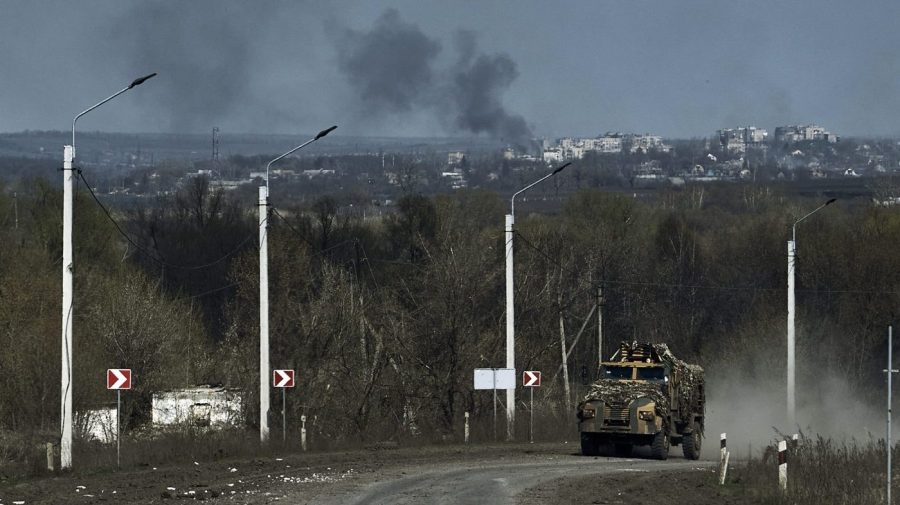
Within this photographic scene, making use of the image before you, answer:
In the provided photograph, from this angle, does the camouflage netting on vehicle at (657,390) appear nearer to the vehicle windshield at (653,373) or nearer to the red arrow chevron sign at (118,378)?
the vehicle windshield at (653,373)

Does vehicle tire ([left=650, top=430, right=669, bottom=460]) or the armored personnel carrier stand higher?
the armored personnel carrier

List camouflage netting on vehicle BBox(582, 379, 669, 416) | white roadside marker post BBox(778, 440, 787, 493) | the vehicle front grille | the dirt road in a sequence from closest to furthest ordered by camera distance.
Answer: the dirt road < white roadside marker post BBox(778, 440, 787, 493) < the vehicle front grille < camouflage netting on vehicle BBox(582, 379, 669, 416)

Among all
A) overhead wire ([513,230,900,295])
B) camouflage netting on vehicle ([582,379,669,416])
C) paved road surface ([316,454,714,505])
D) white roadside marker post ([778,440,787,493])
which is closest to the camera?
paved road surface ([316,454,714,505])

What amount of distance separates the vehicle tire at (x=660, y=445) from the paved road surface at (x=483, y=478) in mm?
298

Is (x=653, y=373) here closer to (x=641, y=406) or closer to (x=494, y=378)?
(x=641, y=406)

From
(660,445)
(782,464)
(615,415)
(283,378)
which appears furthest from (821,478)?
(283,378)

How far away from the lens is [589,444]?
111 ft

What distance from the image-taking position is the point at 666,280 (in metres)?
86.6

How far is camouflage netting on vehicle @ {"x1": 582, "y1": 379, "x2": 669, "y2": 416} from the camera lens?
3259 cm

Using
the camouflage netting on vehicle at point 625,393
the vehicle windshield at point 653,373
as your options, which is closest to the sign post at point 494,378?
the camouflage netting on vehicle at point 625,393

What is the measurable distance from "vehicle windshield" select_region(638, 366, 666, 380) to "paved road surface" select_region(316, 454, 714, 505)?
2.10 m

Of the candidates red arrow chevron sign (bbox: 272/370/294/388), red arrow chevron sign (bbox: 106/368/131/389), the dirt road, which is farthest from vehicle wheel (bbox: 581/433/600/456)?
red arrow chevron sign (bbox: 106/368/131/389)

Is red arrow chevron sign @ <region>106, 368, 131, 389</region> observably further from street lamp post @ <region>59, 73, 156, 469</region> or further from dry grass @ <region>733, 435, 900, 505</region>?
dry grass @ <region>733, 435, 900, 505</region>

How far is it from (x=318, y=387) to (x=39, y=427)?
1095 centimetres
